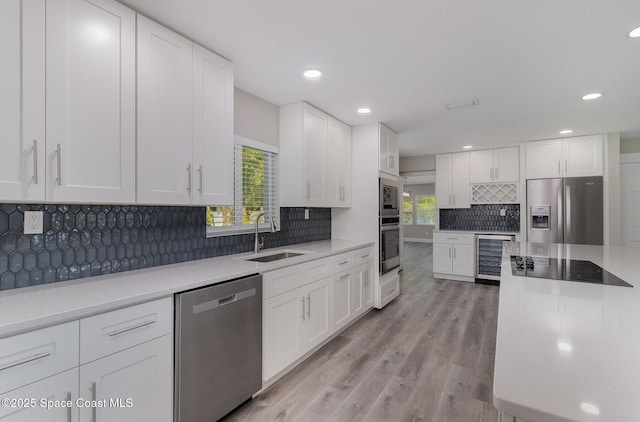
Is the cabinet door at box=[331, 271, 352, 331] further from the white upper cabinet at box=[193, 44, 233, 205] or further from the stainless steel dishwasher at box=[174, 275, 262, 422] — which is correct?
the white upper cabinet at box=[193, 44, 233, 205]

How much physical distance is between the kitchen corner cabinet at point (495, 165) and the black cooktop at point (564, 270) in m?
3.34

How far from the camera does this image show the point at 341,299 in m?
3.11

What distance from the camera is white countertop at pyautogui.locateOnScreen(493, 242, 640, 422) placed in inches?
23.7

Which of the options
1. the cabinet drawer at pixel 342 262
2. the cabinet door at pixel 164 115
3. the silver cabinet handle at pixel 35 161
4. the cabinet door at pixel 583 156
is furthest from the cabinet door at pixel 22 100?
the cabinet door at pixel 583 156

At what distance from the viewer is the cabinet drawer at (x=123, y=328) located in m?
1.25

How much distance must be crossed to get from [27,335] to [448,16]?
250 cm

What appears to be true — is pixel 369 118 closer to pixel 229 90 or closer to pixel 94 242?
pixel 229 90

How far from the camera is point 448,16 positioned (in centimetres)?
174

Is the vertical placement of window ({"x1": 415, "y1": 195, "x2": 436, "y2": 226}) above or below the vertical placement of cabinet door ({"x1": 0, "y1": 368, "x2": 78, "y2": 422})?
above

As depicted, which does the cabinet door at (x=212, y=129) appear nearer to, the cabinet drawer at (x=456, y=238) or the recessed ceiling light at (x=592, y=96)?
the recessed ceiling light at (x=592, y=96)

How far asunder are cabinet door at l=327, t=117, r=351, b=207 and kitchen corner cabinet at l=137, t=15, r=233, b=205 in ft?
5.06

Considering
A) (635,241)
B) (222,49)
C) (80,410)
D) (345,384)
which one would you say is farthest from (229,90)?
(635,241)

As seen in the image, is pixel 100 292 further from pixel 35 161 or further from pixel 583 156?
pixel 583 156

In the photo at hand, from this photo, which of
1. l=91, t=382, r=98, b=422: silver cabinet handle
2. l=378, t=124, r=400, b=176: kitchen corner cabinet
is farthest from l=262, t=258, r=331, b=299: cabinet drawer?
l=378, t=124, r=400, b=176: kitchen corner cabinet
